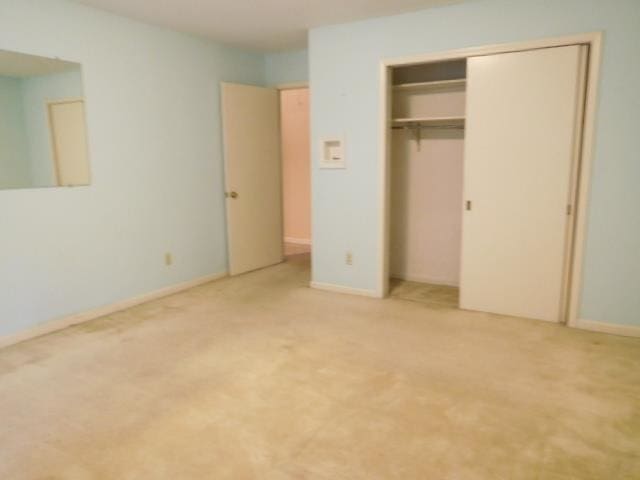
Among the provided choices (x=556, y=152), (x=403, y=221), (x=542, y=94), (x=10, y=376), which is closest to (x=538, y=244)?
(x=556, y=152)

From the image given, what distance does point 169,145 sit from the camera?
432 centimetres

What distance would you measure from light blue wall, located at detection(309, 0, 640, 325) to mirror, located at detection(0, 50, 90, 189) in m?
2.01

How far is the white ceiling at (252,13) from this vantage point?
11.3 feet

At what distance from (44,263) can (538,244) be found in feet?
12.3

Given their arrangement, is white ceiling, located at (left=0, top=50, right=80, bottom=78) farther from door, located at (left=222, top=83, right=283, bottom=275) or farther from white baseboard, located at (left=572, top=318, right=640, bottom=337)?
white baseboard, located at (left=572, top=318, right=640, bottom=337)

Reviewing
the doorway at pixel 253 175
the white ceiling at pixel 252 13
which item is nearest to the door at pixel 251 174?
the doorway at pixel 253 175

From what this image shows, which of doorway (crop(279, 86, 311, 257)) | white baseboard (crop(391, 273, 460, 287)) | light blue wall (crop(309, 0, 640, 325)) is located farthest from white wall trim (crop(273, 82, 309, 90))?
white baseboard (crop(391, 273, 460, 287))

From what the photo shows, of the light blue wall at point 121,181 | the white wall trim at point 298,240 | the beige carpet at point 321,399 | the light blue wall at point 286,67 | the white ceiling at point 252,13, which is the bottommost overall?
the beige carpet at point 321,399

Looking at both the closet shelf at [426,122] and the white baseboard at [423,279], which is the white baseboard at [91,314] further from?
the closet shelf at [426,122]

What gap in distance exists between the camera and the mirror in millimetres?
3170

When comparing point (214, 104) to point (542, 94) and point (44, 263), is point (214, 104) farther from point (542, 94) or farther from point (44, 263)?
point (542, 94)

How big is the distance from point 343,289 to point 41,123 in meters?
2.87

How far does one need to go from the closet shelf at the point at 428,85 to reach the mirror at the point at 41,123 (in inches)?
109

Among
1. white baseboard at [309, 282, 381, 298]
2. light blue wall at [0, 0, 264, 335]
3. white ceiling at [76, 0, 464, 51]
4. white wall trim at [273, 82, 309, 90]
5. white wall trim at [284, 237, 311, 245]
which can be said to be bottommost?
white baseboard at [309, 282, 381, 298]
